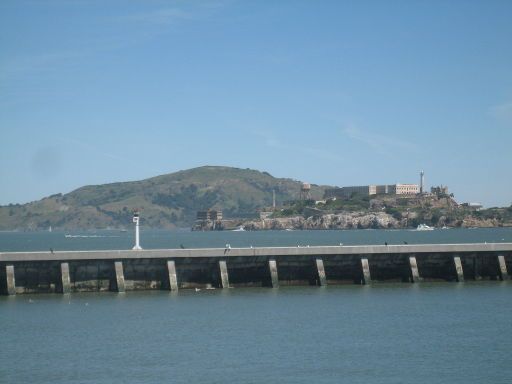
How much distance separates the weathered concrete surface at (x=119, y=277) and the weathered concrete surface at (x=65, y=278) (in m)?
2.83

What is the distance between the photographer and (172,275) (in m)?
53.8

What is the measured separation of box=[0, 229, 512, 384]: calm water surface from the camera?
32188 millimetres

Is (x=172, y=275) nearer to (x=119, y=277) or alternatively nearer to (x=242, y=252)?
A: (x=119, y=277)

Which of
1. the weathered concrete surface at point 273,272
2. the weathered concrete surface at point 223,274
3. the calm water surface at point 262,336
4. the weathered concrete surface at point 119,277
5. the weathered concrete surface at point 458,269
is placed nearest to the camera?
the calm water surface at point 262,336

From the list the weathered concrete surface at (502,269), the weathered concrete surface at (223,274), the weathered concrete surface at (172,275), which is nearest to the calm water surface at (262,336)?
the weathered concrete surface at (172,275)

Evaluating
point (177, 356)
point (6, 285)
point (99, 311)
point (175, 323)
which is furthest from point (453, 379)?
point (6, 285)

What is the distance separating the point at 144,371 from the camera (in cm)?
3244

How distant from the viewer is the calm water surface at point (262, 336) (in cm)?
3219

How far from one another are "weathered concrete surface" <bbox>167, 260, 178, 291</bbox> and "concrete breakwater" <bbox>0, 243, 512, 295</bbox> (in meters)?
0.06

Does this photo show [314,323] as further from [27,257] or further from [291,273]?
[27,257]

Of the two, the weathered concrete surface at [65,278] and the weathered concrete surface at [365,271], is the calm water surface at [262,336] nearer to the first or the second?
the weathered concrete surface at [65,278]

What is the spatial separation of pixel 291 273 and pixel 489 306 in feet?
45.3

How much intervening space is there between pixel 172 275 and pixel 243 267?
16.6ft

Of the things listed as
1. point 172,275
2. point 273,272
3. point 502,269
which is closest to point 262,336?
point 172,275
